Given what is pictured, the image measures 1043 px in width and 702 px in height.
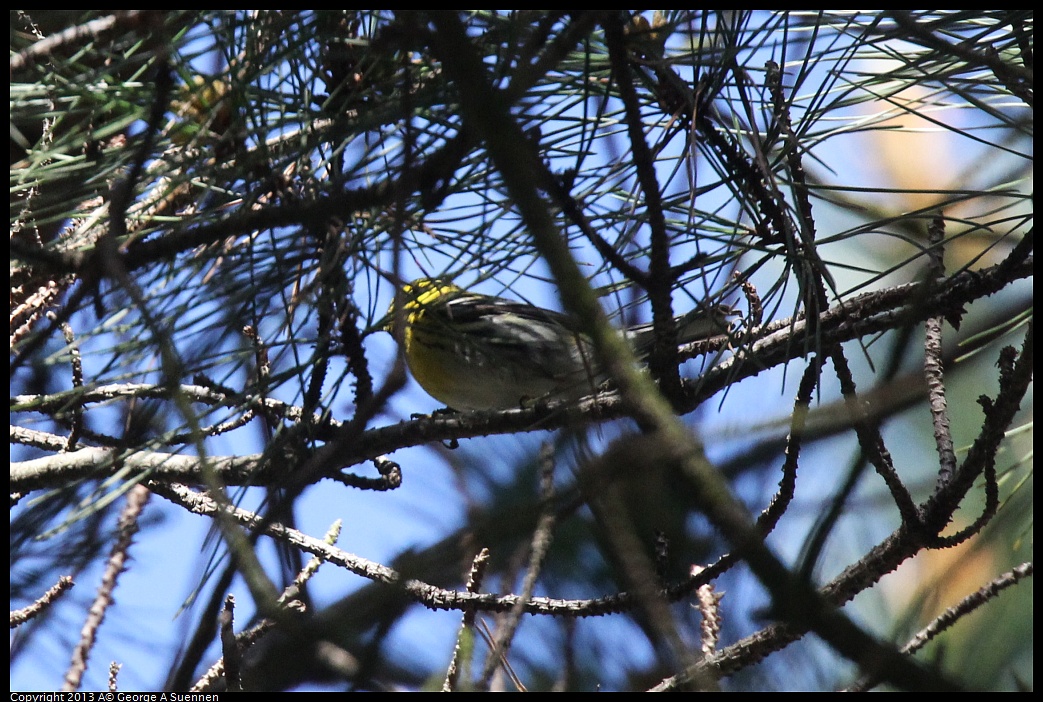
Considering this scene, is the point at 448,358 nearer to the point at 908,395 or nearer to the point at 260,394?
the point at 260,394

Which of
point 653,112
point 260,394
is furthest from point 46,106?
point 653,112

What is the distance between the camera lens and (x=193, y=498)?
60.2 inches

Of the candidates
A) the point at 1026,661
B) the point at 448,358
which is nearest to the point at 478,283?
the point at 1026,661

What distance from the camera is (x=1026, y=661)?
122cm

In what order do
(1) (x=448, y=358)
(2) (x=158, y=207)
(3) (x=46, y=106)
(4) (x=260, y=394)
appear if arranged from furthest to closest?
(1) (x=448, y=358) → (2) (x=158, y=207) → (3) (x=46, y=106) → (4) (x=260, y=394)

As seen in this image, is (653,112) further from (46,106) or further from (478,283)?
(46,106)

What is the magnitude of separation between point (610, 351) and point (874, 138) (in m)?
2.79

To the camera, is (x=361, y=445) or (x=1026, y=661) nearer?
(x=1026, y=661)

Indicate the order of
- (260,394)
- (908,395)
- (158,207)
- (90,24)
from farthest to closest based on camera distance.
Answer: (158,207), (260,394), (90,24), (908,395)
